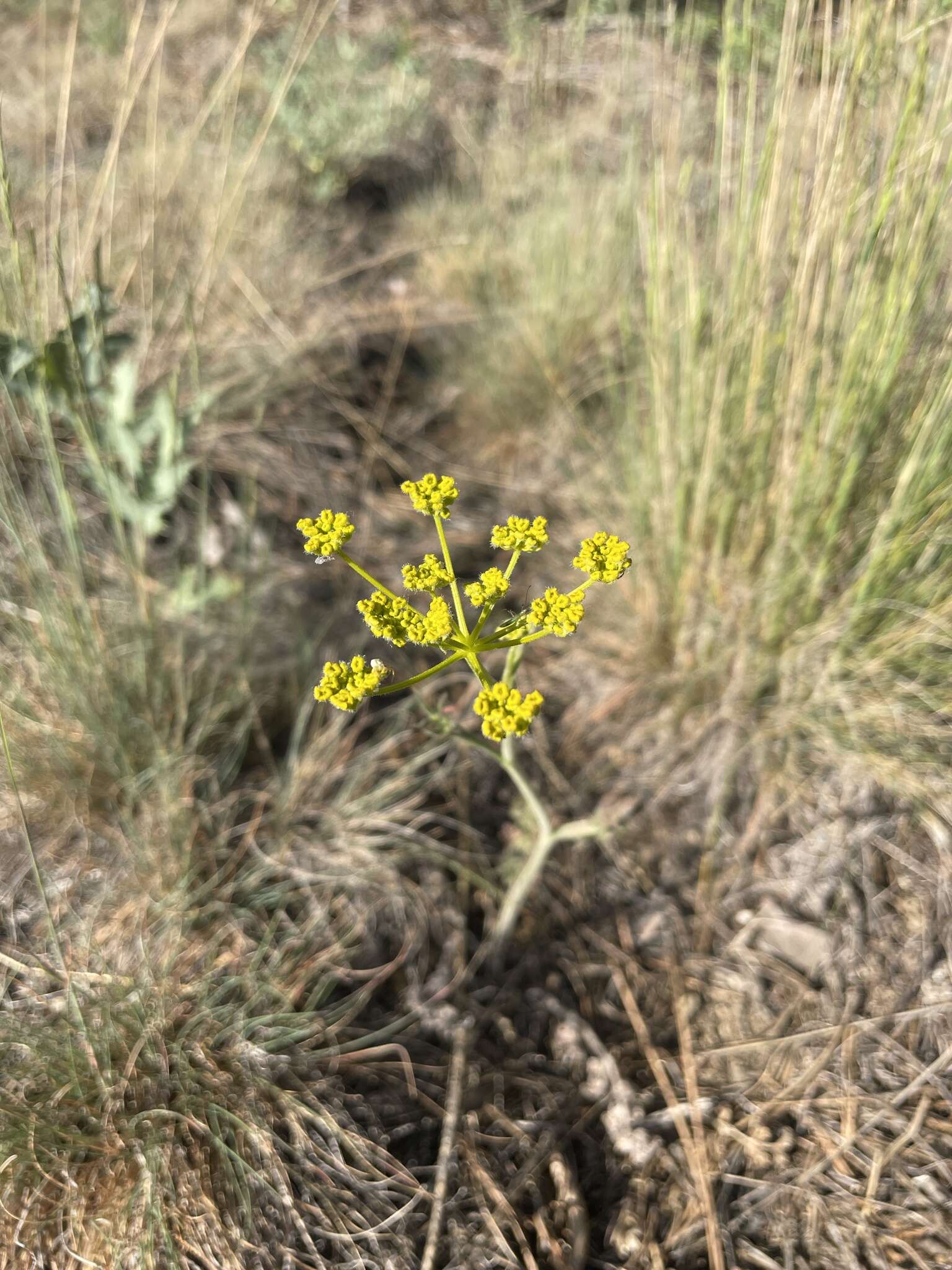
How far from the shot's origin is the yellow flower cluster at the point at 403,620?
0.80 meters

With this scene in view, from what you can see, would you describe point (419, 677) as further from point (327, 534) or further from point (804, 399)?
point (804, 399)

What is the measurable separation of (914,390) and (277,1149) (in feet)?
5.25

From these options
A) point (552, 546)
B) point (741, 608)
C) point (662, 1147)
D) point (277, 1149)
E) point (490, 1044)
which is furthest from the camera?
point (552, 546)

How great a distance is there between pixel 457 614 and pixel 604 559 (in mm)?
170

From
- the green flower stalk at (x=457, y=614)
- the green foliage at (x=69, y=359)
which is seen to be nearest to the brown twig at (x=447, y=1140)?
the green flower stalk at (x=457, y=614)

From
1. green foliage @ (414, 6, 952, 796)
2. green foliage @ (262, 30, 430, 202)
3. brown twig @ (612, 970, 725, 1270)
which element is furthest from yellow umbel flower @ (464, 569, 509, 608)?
green foliage @ (262, 30, 430, 202)

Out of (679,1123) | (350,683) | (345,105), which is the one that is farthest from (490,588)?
(345,105)

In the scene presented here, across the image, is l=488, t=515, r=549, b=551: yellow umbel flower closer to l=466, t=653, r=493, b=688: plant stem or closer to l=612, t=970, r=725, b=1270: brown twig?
l=466, t=653, r=493, b=688: plant stem

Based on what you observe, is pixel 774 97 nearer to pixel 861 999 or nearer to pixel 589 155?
pixel 861 999

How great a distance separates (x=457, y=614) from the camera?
0.87 metres

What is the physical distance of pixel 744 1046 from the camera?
1394 mm

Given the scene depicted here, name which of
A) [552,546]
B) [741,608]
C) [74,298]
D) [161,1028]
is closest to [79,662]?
[161,1028]

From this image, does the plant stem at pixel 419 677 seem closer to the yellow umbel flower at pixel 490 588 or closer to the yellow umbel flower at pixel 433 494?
the yellow umbel flower at pixel 490 588

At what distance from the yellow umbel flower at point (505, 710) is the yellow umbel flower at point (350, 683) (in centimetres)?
11
